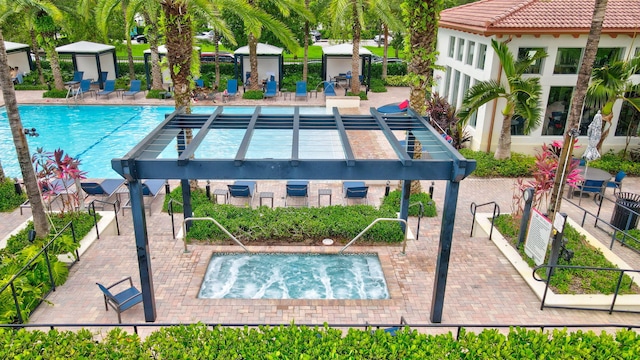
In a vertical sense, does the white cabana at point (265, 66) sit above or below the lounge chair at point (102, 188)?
above

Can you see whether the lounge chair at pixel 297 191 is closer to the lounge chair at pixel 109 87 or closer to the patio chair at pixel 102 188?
the patio chair at pixel 102 188

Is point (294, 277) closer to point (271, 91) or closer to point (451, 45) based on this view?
point (451, 45)

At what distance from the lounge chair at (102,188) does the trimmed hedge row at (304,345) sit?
722 centimetres

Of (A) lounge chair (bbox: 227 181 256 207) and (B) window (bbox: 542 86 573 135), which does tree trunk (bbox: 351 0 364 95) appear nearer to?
(B) window (bbox: 542 86 573 135)

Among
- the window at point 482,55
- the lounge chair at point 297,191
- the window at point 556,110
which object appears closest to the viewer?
the lounge chair at point 297,191

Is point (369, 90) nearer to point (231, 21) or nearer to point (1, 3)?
point (231, 21)

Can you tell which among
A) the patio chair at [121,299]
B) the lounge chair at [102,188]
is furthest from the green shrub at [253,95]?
the patio chair at [121,299]

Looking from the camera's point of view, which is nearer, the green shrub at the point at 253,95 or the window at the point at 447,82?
the window at the point at 447,82

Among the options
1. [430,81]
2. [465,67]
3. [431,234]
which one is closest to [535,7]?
[465,67]

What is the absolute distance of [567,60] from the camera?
16984 millimetres

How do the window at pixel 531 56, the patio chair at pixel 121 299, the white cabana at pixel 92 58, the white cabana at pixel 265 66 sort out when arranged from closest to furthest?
1. the patio chair at pixel 121 299
2. the window at pixel 531 56
3. the white cabana at pixel 92 58
4. the white cabana at pixel 265 66

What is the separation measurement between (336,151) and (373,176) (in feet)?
36.4

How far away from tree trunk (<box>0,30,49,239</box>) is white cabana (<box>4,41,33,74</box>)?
74.3 ft

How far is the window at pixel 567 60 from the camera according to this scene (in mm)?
16844
